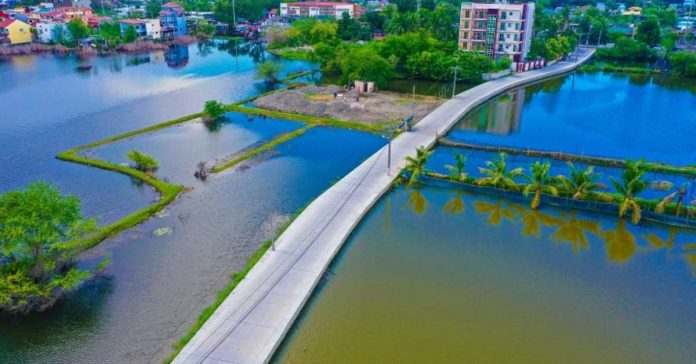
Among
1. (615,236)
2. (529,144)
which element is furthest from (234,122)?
(615,236)

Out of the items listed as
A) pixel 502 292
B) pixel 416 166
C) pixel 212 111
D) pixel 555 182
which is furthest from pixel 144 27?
pixel 502 292

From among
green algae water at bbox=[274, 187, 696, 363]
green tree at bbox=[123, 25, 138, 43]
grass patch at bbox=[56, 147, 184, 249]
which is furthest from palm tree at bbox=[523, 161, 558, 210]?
green tree at bbox=[123, 25, 138, 43]

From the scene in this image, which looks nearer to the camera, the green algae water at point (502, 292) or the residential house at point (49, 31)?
the green algae water at point (502, 292)

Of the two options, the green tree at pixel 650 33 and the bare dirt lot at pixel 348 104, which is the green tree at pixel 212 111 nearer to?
the bare dirt lot at pixel 348 104

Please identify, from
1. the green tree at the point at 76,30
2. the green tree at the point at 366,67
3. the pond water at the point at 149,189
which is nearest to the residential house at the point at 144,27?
the green tree at the point at 76,30

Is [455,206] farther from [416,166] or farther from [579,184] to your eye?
[579,184]

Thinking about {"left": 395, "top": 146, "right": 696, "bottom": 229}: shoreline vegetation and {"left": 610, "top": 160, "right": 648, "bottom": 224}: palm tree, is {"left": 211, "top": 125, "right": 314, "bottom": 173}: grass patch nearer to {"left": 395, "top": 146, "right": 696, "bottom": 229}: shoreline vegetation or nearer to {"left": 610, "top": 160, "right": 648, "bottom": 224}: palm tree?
{"left": 395, "top": 146, "right": 696, "bottom": 229}: shoreline vegetation

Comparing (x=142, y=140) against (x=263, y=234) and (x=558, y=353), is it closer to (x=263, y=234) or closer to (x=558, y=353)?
(x=263, y=234)
